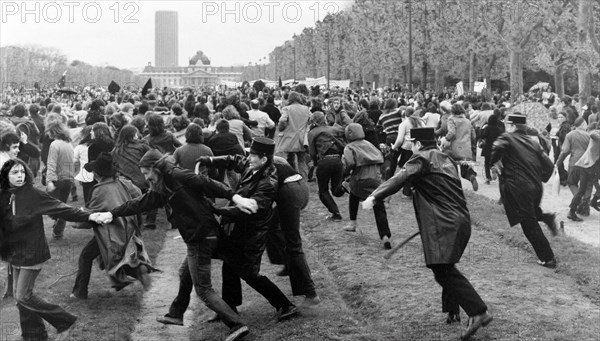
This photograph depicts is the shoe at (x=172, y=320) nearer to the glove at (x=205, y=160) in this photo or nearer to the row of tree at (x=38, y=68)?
the glove at (x=205, y=160)

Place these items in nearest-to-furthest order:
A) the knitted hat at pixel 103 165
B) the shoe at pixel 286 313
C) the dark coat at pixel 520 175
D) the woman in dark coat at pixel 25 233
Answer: the woman in dark coat at pixel 25 233 → the shoe at pixel 286 313 → the knitted hat at pixel 103 165 → the dark coat at pixel 520 175

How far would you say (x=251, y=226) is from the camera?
755 centimetres

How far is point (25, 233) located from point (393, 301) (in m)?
3.73

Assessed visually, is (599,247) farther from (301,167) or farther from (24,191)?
(24,191)

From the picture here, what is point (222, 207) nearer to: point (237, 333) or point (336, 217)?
point (237, 333)

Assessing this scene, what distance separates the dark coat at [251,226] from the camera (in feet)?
24.7

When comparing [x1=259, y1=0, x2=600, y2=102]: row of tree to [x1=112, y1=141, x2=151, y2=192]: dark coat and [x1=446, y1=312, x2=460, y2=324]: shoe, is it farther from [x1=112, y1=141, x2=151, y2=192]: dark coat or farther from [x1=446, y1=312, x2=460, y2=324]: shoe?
[x1=446, y1=312, x2=460, y2=324]: shoe

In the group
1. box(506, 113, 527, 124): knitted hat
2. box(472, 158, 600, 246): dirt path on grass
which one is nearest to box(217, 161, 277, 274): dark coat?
box(506, 113, 527, 124): knitted hat

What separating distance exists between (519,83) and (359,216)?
29.4 m

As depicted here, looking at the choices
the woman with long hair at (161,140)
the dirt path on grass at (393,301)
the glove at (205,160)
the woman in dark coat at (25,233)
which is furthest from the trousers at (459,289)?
the woman with long hair at (161,140)

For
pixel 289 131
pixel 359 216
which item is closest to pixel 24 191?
pixel 359 216

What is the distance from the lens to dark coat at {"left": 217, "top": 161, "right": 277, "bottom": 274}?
24.7ft

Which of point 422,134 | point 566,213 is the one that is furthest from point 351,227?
point 422,134

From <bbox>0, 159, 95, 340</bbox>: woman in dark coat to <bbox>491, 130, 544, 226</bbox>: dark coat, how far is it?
17.3 feet
